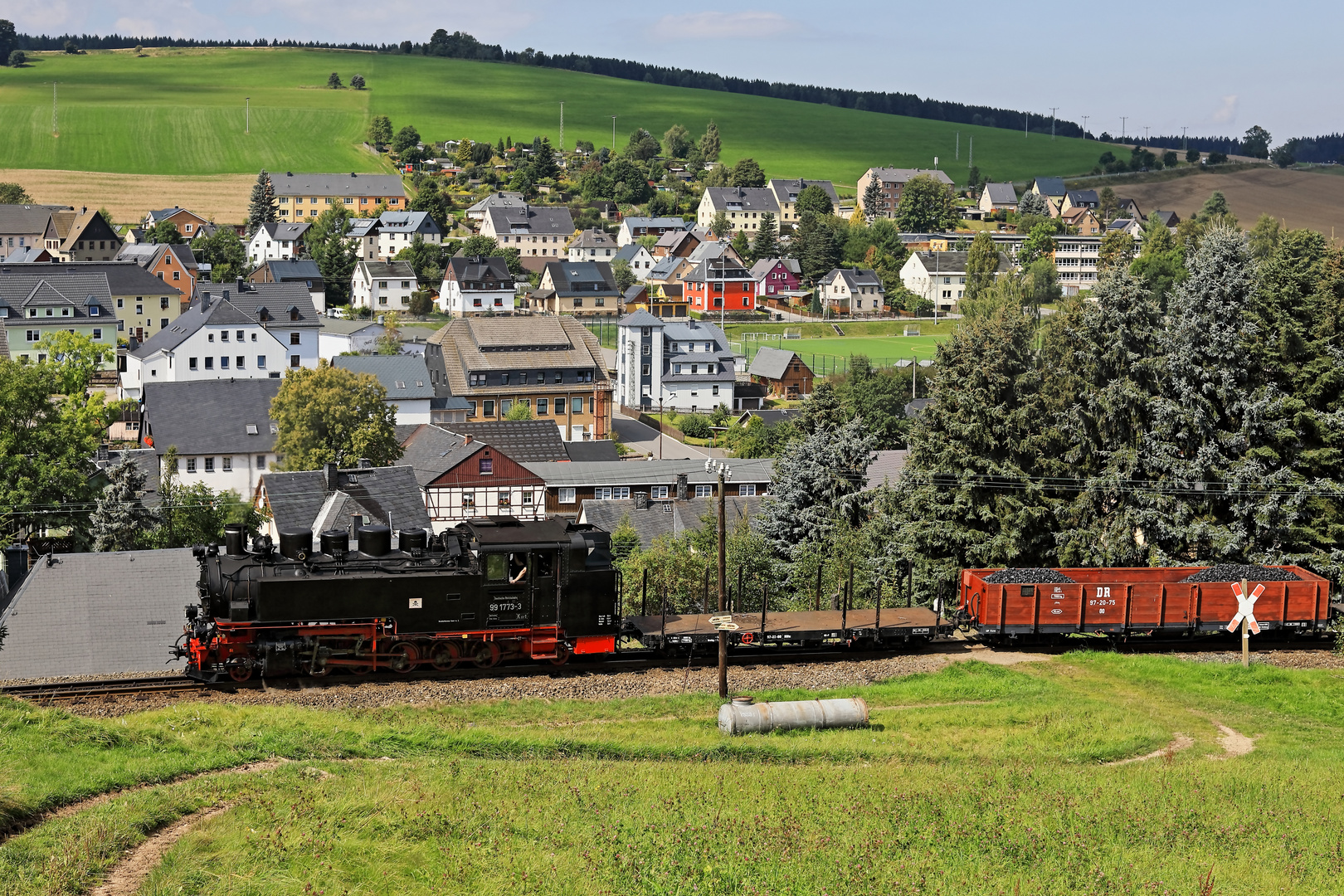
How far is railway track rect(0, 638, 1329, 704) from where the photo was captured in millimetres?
27609

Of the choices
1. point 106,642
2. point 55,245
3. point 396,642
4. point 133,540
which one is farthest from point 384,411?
point 55,245

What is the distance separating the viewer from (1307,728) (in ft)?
89.9

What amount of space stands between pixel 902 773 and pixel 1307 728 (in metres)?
10.8

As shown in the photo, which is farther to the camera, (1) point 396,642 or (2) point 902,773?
(1) point 396,642

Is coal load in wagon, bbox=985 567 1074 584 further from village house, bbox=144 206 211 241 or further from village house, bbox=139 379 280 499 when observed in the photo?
village house, bbox=144 206 211 241

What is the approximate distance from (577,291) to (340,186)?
65129 mm

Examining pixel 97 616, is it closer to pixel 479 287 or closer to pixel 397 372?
pixel 397 372

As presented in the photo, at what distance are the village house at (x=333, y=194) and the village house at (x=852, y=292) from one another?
70.1 metres

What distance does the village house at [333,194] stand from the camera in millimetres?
195375

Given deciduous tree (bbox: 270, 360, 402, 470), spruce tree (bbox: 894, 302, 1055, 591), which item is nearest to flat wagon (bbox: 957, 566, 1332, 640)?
spruce tree (bbox: 894, 302, 1055, 591)

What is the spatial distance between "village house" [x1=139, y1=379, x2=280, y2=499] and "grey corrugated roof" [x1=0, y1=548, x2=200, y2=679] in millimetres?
35773

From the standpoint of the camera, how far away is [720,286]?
516 ft

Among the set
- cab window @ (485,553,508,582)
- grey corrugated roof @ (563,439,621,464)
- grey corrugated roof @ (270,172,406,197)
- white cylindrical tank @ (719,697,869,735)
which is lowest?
grey corrugated roof @ (563,439,621,464)

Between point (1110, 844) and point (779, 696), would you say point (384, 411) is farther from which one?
point (1110, 844)
